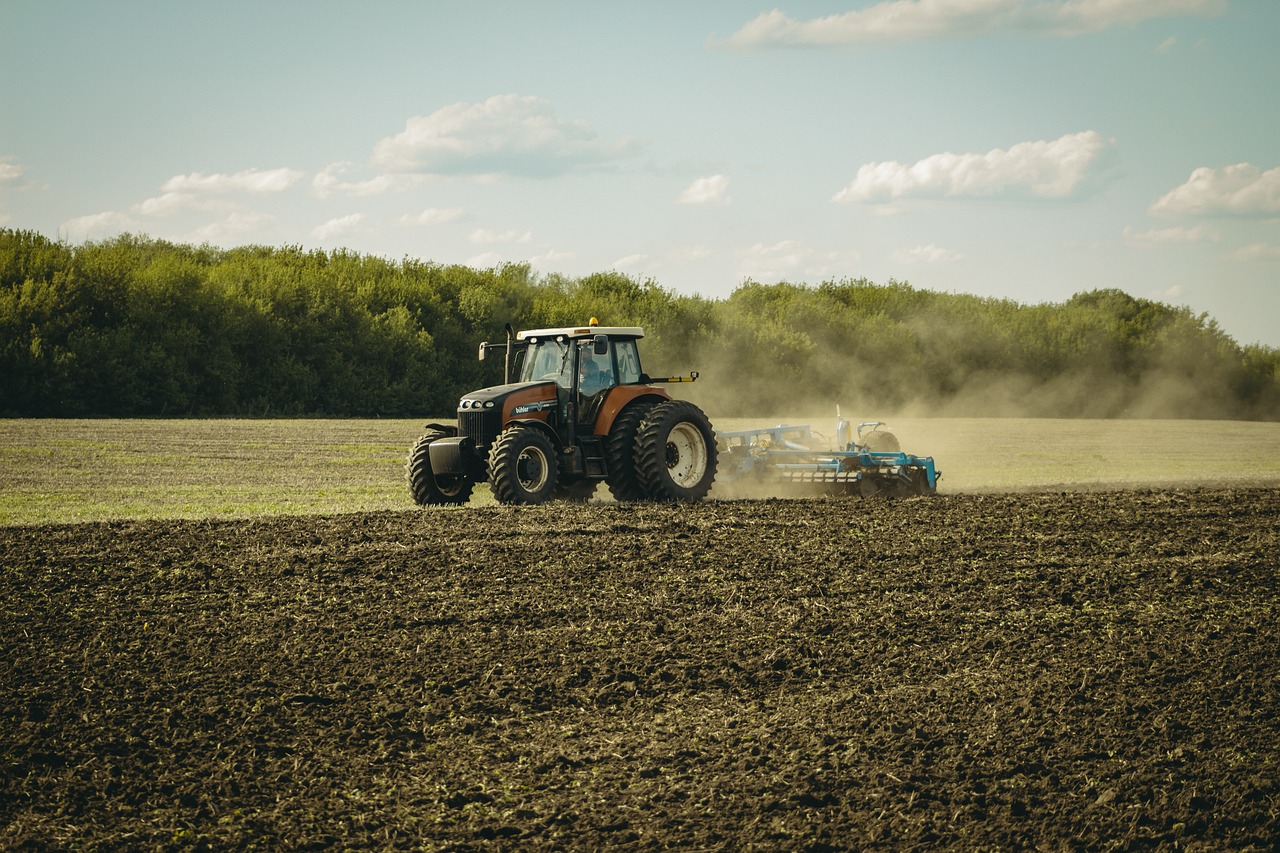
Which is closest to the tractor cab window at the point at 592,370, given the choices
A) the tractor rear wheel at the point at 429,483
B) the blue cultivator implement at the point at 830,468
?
the tractor rear wheel at the point at 429,483

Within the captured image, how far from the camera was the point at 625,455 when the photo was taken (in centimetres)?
1567

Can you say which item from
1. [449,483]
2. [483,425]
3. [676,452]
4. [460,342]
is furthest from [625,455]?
[460,342]

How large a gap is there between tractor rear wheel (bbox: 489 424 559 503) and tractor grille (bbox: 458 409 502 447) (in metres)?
0.15

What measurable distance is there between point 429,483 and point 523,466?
4.70 ft

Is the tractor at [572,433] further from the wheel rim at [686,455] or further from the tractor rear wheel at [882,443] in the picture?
the tractor rear wheel at [882,443]

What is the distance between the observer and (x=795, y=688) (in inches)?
314

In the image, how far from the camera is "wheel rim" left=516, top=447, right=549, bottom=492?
49.5 ft

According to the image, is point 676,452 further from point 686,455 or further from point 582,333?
point 582,333

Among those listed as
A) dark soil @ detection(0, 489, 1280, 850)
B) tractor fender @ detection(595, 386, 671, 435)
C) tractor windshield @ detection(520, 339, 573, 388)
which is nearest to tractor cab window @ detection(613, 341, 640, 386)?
tractor fender @ detection(595, 386, 671, 435)

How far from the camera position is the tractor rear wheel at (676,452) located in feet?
50.8

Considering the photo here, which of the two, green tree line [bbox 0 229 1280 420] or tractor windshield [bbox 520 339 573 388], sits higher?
green tree line [bbox 0 229 1280 420]

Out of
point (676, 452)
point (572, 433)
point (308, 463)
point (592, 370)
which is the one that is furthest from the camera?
point (308, 463)

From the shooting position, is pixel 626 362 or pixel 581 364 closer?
pixel 581 364

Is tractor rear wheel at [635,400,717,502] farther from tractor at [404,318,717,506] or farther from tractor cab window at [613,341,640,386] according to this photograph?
tractor cab window at [613,341,640,386]
